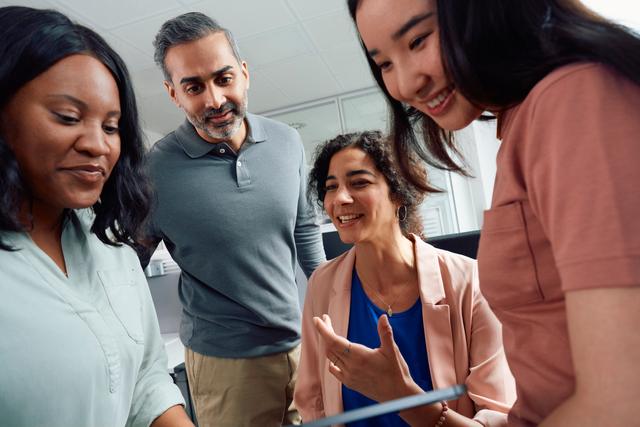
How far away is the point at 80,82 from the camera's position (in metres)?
0.70

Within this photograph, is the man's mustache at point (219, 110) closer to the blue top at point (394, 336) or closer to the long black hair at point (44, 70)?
the long black hair at point (44, 70)

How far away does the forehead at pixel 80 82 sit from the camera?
2.19 feet

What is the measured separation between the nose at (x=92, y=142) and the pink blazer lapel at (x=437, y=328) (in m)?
0.87

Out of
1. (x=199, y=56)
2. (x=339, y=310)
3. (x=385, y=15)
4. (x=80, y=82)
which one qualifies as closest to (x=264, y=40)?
(x=199, y=56)

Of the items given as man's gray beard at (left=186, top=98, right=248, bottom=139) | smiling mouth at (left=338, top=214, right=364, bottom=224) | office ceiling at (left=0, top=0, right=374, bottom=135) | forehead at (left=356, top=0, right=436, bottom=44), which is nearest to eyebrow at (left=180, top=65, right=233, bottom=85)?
man's gray beard at (left=186, top=98, right=248, bottom=139)

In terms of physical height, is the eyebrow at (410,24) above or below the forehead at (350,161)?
above

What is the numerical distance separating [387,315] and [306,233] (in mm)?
558

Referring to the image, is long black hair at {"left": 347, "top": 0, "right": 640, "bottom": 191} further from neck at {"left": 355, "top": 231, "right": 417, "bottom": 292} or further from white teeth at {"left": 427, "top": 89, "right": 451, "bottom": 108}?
neck at {"left": 355, "top": 231, "right": 417, "bottom": 292}

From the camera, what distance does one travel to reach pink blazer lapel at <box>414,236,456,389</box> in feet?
3.43

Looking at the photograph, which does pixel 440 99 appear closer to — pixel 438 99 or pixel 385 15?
pixel 438 99

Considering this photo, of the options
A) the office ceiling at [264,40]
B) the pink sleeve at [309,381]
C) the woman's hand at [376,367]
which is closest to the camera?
the woman's hand at [376,367]

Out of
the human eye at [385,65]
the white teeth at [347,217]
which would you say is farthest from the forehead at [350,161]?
the human eye at [385,65]

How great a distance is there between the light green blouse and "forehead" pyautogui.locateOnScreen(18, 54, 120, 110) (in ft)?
0.84

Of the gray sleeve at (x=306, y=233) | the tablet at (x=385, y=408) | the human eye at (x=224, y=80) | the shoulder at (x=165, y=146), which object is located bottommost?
the tablet at (x=385, y=408)
